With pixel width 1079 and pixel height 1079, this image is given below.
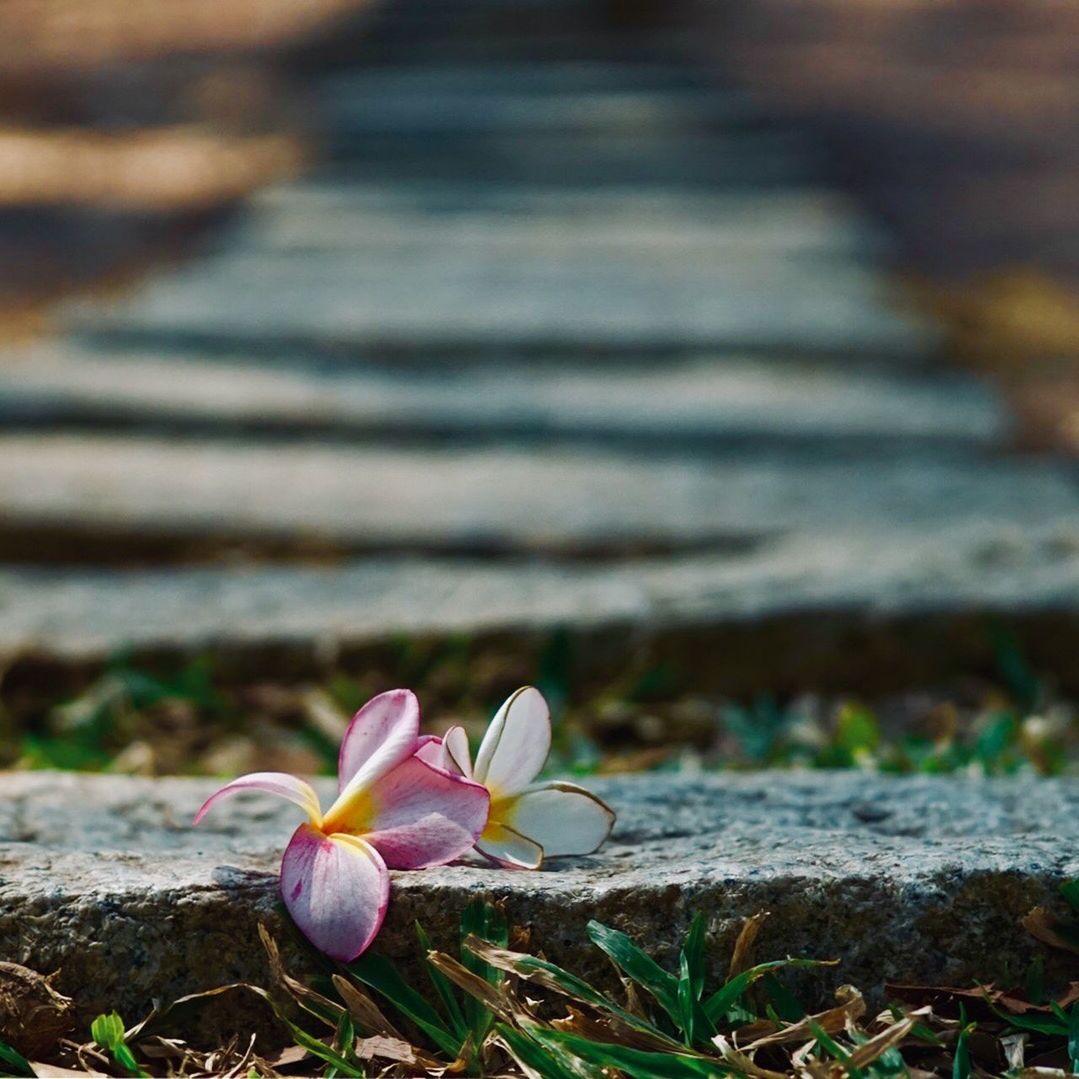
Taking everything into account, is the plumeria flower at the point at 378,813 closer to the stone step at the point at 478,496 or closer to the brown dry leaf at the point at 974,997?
the brown dry leaf at the point at 974,997

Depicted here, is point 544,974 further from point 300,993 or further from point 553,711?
point 553,711

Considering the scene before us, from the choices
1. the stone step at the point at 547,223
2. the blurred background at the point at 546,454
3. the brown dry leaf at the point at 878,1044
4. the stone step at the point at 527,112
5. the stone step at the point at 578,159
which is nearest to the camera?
the brown dry leaf at the point at 878,1044

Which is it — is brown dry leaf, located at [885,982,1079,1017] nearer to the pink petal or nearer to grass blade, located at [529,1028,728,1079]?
grass blade, located at [529,1028,728,1079]

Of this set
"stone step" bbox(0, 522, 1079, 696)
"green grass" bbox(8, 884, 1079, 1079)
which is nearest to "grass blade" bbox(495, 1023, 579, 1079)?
"green grass" bbox(8, 884, 1079, 1079)

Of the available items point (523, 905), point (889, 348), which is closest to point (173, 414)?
point (889, 348)

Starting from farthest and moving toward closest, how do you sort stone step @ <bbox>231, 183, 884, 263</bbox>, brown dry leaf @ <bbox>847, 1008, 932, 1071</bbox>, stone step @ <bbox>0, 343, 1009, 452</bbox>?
stone step @ <bbox>231, 183, 884, 263</bbox>, stone step @ <bbox>0, 343, 1009, 452</bbox>, brown dry leaf @ <bbox>847, 1008, 932, 1071</bbox>

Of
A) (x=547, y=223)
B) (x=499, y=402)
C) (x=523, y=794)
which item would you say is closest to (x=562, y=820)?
(x=523, y=794)

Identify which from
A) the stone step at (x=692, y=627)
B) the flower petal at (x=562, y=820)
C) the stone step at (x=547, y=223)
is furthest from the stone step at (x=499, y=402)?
the flower petal at (x=562, y=820)
